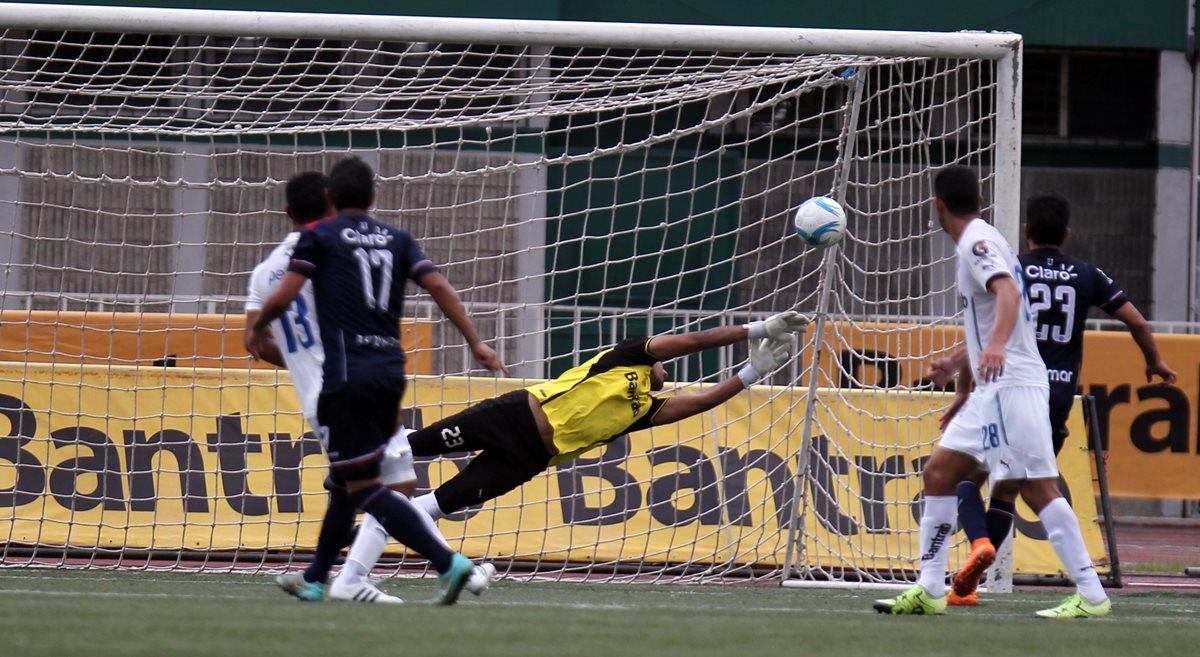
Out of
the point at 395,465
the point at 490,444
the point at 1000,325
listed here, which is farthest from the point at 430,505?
the point at 1000,325

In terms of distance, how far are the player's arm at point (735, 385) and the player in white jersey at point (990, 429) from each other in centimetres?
156

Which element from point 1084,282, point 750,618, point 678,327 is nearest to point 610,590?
point 750,618

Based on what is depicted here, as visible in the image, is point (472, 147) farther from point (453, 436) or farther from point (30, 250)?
point (453, 436)

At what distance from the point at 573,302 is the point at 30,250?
530 cm

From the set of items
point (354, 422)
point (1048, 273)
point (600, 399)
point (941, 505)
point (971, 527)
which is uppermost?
point (1048, 273)

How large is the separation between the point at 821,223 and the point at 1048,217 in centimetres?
113

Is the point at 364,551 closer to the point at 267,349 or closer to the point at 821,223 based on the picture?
the point at 267,349

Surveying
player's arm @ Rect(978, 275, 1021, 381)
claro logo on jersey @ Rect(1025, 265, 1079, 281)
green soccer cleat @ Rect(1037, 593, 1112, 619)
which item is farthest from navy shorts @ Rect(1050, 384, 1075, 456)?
player's arm @ Rect(978, 275, 1021, 381)

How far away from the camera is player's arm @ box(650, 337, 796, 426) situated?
7883 millimetres

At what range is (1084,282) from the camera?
23.9 feet

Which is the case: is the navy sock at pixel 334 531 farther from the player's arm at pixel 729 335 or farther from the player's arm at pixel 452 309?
the player's arm at pixel 729 335

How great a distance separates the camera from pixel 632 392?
7977 mm

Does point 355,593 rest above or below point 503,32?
below

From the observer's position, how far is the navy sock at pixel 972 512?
6.95 meters
